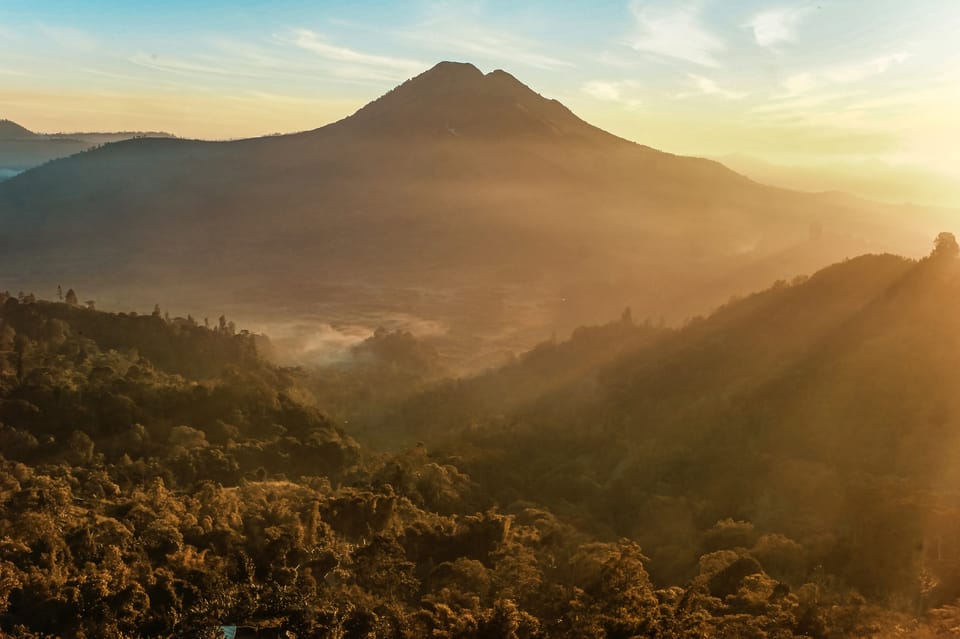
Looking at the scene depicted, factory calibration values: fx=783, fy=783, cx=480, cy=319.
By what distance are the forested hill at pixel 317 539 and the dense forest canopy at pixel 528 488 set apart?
12 cm

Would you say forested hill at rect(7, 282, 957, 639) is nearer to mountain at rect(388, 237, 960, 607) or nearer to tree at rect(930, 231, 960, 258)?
mountain at rect(388, 237, 960, 607)

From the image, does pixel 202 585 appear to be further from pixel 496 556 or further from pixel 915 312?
pixel 915 312

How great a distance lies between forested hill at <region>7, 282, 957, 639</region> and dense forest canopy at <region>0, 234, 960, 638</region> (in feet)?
0.40

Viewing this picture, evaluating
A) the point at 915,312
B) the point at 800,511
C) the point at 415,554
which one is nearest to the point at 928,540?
the point at 800,511

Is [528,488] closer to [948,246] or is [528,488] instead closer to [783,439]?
[783,439]

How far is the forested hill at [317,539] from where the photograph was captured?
78.0 ft

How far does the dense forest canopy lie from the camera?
2445 cm

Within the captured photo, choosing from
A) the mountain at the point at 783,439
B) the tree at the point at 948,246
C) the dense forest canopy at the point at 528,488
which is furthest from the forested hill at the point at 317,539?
the tree at the point at 948,246

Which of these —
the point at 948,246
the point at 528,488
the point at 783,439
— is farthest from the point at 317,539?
the point at 948,246

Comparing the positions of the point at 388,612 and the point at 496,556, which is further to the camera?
the point at 496,556

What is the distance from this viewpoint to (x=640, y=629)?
22906 millimetres

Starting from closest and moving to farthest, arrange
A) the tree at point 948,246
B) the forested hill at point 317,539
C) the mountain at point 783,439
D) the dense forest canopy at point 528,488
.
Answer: the forested hill at point 317,539, the dense forest canopy at point 528,488, the mountain at point 783,439, the tree at point 948,246

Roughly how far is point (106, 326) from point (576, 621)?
61940 millimetres

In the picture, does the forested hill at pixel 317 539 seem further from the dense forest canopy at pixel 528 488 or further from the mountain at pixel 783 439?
the mountain at pixel 783 439
